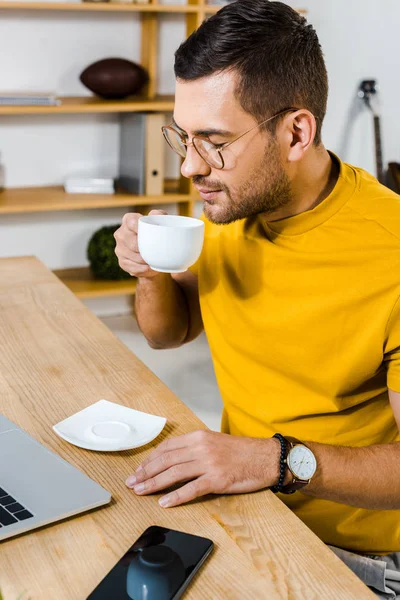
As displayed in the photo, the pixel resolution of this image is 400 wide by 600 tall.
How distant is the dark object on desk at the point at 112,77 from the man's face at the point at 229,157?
7.67ft

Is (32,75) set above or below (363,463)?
above

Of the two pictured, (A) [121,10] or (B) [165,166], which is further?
(B) [165,166]

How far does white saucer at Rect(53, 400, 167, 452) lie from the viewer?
1.11 metres

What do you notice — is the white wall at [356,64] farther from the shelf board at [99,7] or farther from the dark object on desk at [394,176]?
the shelf board at [99,7]

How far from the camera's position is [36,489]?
0.98 metres

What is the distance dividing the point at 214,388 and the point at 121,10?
176 centimetres

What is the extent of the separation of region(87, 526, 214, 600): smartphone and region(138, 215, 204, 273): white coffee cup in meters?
0.46

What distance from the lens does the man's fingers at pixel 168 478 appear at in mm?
1002

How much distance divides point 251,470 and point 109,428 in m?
0.23

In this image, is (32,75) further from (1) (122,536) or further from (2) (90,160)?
(1) (122,536)

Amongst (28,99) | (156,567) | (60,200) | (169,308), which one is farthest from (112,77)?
(156,567)

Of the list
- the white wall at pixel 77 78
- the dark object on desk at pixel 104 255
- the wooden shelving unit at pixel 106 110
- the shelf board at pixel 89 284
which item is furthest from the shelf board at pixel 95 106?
the shelf board at pixel 89 284

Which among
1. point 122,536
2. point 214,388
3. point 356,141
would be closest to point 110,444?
point 122,536

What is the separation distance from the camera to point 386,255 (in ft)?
4.09
